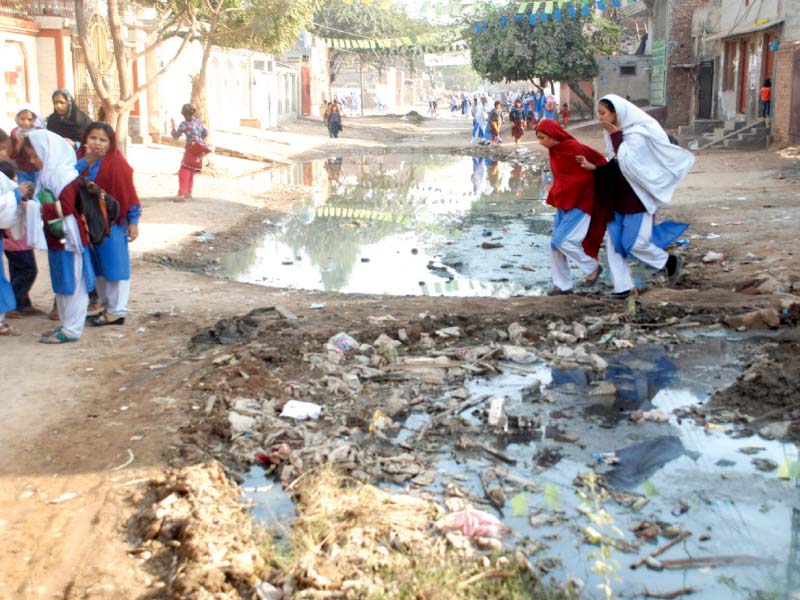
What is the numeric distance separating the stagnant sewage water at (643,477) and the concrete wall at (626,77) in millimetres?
31462

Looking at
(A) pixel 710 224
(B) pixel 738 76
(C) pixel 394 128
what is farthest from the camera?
(C) pixel 394 128

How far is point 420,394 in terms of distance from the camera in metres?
5.27

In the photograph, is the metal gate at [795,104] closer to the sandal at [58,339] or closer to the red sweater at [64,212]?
the red sweater at [64,212]

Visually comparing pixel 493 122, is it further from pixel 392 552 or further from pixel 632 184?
pixel 392 552

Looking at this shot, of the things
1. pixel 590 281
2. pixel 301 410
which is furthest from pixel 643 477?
pixel 590 281

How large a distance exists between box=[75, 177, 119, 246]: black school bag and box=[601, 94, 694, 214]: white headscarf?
409 centimetres

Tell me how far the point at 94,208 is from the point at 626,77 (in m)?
32.1

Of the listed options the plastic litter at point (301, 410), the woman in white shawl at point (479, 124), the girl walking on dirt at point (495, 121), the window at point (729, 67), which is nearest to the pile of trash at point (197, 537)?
the plastic litter at point (301, 410)

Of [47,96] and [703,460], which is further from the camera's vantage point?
[47,96]

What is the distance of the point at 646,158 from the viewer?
23.9 feet

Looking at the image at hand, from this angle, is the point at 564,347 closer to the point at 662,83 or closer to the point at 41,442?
the point at 41,442

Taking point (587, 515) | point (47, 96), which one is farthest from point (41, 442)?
point (47, 96)

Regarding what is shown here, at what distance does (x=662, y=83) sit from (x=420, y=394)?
28319mm

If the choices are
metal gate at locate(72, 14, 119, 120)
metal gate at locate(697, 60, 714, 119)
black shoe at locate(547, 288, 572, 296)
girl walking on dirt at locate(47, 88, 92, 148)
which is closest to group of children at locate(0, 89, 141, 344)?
girl walking on dirt at locate(47, 88, 92, 148)
